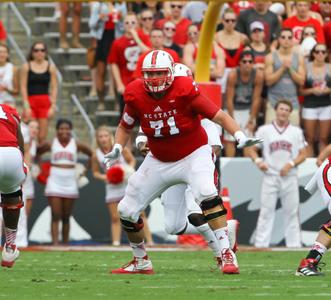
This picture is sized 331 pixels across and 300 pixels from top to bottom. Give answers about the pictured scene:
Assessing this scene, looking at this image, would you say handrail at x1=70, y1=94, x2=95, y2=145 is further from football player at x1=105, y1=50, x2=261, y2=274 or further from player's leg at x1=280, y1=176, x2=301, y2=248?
football player at x1=105, y1=50, x2=261, y2=274

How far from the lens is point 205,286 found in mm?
9133

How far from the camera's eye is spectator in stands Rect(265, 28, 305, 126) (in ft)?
55.2

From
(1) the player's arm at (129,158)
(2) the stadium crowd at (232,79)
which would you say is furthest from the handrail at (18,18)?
(1) the player's arm at (129,158)

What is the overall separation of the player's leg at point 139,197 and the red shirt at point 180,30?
7.62 m

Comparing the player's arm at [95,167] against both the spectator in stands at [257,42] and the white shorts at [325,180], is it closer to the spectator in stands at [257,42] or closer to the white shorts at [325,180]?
the spectator in stands at [257,42]

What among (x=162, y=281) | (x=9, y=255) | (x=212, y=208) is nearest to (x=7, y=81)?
(x=9, y=255)

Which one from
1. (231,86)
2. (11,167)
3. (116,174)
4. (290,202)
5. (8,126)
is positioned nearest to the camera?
(11,167)

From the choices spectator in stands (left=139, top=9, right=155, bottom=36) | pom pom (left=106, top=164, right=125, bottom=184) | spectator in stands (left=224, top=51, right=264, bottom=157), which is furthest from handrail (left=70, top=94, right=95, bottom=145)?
spectator in stands (left=224, top=51, right=264, bottom=157)

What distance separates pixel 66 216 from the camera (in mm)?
16672

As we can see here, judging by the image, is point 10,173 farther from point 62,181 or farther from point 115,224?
point 62,181

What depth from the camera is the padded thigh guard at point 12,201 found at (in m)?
10.7

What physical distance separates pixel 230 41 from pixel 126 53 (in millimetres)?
1465

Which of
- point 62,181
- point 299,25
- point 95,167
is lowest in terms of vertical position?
point 62,181

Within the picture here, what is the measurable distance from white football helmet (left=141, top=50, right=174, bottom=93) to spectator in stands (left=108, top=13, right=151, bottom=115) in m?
7.16
